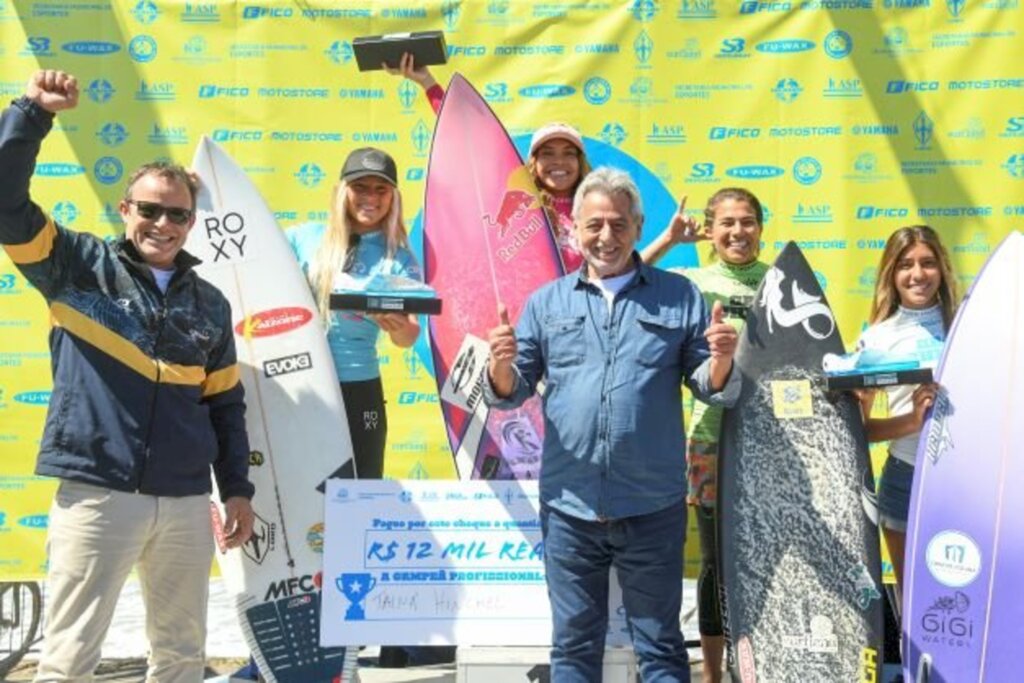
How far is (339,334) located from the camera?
329 centimetres

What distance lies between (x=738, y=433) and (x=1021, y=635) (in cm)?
90

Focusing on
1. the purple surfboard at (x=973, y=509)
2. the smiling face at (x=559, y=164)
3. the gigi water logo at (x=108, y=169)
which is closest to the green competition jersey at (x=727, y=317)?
the smiling face at (x=559, y=164)

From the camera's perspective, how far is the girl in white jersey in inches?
123

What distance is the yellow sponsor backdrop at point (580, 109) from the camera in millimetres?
4316

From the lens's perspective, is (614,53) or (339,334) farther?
(614,53)

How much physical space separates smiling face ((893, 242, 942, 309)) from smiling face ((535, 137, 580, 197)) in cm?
100

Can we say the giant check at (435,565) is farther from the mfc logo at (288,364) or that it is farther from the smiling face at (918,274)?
the smiling face at (918,274)

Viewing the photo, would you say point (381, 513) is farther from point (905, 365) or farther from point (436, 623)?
point (905, 365)

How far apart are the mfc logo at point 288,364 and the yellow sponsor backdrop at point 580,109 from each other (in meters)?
1.05

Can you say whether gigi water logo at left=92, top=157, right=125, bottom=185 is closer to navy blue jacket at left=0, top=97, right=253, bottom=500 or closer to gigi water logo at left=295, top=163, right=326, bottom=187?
gigi water logo at left=295, top=163, right=326, bottom=187

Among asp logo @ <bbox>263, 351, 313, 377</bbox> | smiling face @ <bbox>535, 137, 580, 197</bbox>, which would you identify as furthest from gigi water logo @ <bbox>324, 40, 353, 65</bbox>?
asp logo @ <bbox>263, 351, 313, 377</bbox>

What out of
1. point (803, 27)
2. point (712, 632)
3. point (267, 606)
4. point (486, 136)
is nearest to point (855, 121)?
point (803, 27)

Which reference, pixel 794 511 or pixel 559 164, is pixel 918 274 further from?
pixel 559 164

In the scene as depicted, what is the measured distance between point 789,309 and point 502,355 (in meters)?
1.02
